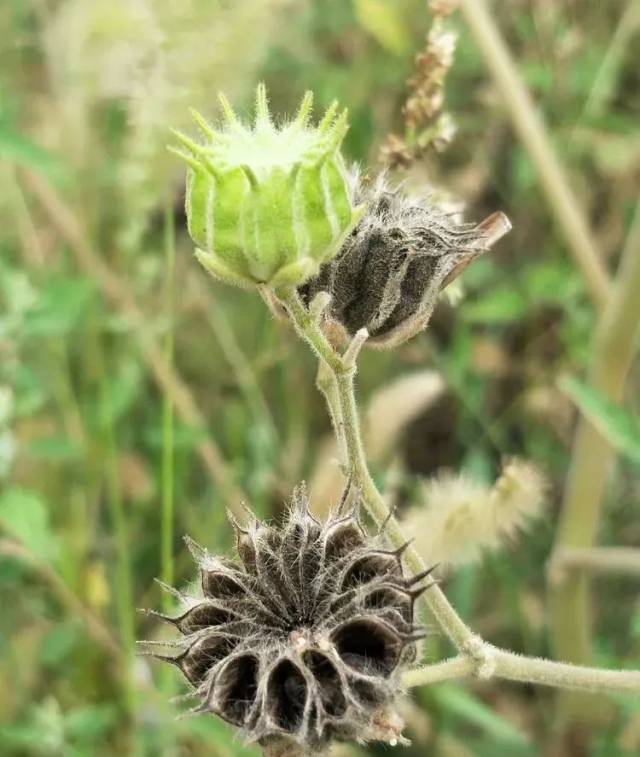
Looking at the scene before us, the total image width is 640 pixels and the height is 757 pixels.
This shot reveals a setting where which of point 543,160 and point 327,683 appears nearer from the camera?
point 327,683

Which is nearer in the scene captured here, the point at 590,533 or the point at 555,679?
the point at 555,679

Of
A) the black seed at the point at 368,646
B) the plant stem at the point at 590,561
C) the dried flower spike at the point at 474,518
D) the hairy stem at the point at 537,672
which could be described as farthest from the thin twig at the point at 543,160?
the black seed at the point at 368,646

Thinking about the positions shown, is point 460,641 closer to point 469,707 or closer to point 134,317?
point 469,707

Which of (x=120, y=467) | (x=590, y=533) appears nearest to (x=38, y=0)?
(x=120, y=467)

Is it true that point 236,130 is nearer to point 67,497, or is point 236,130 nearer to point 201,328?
point 67,497

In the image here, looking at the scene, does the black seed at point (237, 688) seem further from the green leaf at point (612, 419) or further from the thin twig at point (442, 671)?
the green leaf at point (612, 419)

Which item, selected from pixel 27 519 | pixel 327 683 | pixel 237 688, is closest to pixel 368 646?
pixel 327 683
